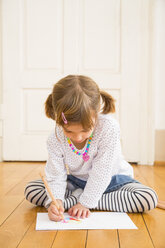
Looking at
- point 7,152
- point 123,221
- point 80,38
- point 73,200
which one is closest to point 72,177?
point 73,200

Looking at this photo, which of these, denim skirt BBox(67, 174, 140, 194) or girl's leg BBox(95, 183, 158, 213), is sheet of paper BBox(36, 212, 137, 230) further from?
denim skirt BBox(67, 174, 140, 194)

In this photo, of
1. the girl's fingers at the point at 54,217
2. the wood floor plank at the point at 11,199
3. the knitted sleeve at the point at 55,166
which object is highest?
the knitted sleeve at the point at 55,166

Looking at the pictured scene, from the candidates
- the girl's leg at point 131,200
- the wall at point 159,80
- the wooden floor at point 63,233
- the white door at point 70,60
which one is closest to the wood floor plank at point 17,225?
the wooden floor at point 63,233

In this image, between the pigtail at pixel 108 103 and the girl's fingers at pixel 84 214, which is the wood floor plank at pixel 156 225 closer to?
the girl's fingers at pixel 84 214

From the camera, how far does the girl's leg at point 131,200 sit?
3.26ft

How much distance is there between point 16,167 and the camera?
201 centimetres

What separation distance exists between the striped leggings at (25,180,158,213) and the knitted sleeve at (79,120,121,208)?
54 mm

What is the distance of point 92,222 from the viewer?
0.90 m

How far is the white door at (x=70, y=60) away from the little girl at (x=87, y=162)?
111cm

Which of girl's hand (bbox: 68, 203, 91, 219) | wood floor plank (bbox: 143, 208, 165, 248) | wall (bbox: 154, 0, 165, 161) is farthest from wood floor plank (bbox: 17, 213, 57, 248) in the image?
wall (bbox: 154, 0, 165, 161)

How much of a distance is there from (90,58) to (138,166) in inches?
32.5

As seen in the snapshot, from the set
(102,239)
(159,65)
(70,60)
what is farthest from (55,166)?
(159,65)

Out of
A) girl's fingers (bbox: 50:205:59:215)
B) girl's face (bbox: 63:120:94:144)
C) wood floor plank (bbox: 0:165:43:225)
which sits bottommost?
wood floor plank (bbox: 0:165:43:225)

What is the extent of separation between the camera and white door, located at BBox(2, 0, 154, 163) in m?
2.21
